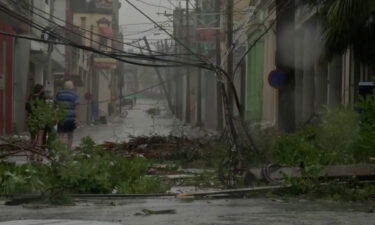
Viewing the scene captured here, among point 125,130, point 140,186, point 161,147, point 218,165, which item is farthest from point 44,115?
point 125,130

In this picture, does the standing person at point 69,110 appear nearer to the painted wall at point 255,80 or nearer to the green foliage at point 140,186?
the green foliage at point 140,186

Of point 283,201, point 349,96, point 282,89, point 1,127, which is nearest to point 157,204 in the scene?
point 283,201

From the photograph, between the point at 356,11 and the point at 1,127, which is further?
the point at 1,127

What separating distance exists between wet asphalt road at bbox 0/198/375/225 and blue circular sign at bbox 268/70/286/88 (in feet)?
29.2

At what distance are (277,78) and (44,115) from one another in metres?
8.73

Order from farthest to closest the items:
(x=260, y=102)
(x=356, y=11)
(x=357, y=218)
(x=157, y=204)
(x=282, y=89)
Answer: (x=260, y=102) → (x=282, y=89) → (x=356, y=11) → (x=157, y=204) → (x=357, y=218)

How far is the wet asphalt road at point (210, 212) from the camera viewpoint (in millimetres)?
8242

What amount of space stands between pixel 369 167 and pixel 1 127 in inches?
967

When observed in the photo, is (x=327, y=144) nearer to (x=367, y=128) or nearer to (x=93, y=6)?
(x=367, y=128)

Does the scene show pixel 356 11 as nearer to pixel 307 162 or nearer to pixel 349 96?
pixel 307 162

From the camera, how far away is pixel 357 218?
27.8 feet

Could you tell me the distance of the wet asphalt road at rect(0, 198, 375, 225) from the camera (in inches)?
324

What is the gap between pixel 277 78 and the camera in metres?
18.9

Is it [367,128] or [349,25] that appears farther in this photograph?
[349,25]
